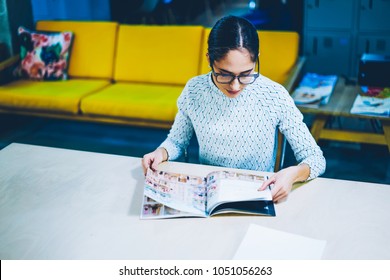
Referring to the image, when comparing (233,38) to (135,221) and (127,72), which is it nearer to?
(135,221)

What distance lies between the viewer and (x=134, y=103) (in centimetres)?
347

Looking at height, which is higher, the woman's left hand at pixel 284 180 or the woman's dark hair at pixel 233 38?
the woman's dark hair at pixel 233 38

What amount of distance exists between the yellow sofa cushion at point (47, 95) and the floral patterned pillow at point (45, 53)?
0.33 ft

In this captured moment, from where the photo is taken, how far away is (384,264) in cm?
120

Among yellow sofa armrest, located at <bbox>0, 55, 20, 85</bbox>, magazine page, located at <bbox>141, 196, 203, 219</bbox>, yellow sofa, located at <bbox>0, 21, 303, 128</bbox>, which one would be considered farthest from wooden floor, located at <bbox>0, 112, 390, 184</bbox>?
magazine page, located at <bbox>141, 196, 203, 219</bbox>

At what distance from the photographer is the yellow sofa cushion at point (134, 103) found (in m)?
3.41

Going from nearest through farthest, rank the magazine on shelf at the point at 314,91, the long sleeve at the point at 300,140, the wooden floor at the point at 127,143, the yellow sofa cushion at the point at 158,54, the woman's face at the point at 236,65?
1. the woman's face at the point at 236,65
2. the long sleeve at the point at 300,140
3. the magazine on shelf at the point at 314,91
4. the wooden floor at the point at 127,143
5. the yellow sofa cushion at the point at 158,54

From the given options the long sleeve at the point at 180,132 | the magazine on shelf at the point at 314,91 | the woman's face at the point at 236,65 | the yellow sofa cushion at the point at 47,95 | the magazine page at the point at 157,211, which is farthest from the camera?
the yellow sofa cushion at the point at 47,95

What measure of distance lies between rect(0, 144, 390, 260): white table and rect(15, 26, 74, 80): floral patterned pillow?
238 cm

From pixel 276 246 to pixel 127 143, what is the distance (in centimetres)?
267

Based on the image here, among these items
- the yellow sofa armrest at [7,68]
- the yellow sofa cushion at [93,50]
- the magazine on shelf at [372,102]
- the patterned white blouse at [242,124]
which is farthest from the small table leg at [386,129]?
the yellow sofa armrest at [7,68]

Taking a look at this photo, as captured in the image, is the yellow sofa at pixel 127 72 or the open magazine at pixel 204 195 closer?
the open magazine at pixel 204 195

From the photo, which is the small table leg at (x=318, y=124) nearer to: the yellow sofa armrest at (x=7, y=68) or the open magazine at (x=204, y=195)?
the open magazine at (x=204, y=195)

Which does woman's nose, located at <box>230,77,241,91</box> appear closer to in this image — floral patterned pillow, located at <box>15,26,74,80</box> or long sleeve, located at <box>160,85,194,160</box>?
long sleeve, located at <box>160,85,194,160</box>
